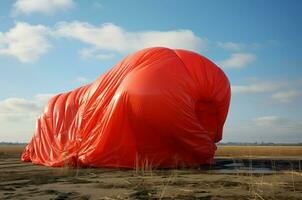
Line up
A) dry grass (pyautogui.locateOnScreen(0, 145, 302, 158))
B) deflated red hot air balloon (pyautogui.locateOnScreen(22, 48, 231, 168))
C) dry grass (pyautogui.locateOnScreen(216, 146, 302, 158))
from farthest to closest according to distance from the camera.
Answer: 1. dry grass (pyautogui.locateOnScreen(0, 145, 302, 158))
2. dry grass (pyautogui.locateOnScreen(216, 146, 302, 158))
3. deflated red hot air balloon (pyautogui.locateOnScreen(22, 48, 231, 168))

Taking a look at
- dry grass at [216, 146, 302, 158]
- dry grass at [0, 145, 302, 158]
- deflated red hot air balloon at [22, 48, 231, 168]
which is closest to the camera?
deflated red hot air balloon at [22, 48, 231, 168]

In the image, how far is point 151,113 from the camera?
39.3ft

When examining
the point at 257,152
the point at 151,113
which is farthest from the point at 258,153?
the point at 151,113

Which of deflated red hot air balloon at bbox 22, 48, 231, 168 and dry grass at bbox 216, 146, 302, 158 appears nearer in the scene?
deflated red hot air balloon at bbox 22, 48, 231, 168

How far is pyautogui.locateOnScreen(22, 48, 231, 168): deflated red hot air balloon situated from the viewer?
1212 centimetres

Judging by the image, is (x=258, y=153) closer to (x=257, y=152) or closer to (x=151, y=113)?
(x=257, y=152)

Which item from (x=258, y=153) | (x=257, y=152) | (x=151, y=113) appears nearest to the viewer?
(x=151, y=113)

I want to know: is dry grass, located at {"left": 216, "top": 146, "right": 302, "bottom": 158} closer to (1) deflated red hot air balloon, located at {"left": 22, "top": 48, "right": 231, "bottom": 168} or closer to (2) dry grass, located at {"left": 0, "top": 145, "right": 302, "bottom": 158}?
(2) dry grass, located at {"left": 0, "top": 145, "right": 302, "bottom": 158}

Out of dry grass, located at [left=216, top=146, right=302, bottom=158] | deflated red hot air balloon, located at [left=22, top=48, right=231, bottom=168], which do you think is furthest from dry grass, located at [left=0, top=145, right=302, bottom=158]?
deflated red hot air balloon, located at [left=22, top=48, right=231, bottom=168]

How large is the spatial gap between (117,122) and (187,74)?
2.60m

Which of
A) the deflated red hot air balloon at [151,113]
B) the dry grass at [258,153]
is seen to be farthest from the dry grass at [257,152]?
the deflated red hot air balloon at [151,113]

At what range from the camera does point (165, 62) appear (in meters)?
13.0

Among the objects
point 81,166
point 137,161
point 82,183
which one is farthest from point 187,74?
point 82,183

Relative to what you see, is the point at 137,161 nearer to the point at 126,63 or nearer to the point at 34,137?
the point at 126,63
